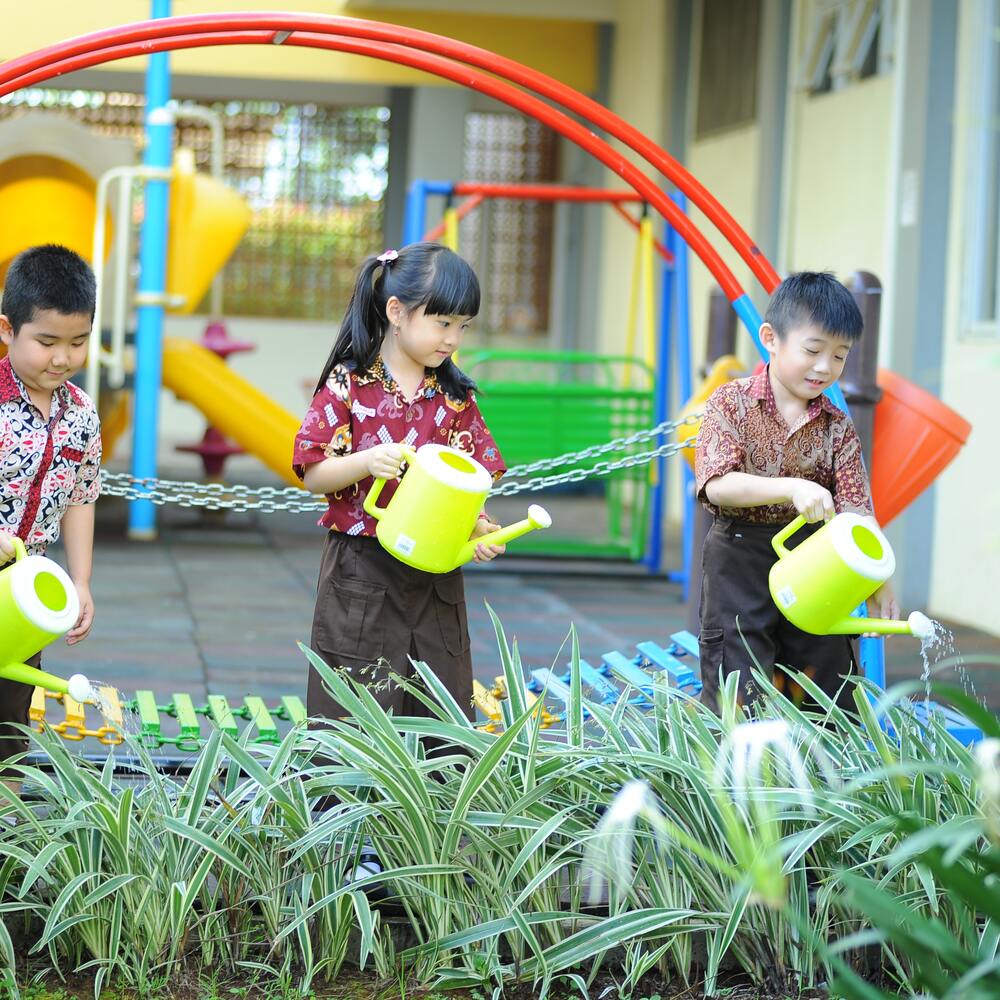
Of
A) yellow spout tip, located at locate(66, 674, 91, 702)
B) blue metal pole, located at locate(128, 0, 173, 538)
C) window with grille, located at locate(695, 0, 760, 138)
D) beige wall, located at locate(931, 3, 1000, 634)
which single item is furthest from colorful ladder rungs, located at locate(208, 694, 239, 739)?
window with grille, located at locate(695, 0, 760, 138)

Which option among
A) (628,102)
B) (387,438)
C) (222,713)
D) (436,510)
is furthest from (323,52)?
(436,510)

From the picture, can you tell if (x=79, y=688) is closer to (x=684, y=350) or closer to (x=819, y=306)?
(x=819, y=306)

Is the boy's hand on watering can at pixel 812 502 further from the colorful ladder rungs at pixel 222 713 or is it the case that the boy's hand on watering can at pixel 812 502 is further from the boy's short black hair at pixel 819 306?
the colorful ladder rungs at pixel 222 713

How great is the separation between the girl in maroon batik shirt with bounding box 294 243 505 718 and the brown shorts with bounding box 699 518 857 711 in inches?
17.5

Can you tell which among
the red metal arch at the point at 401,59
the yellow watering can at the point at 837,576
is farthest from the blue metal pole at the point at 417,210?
the yellow watering can at the point at 837,576

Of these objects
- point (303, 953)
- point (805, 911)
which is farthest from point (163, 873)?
point (805, 911)

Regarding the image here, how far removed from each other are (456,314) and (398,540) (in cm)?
44

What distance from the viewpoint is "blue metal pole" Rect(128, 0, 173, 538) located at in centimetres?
707

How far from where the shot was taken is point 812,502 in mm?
2557

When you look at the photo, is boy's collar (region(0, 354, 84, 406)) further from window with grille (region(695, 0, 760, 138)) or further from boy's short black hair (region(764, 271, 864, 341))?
window with grille (region(695, 0, 760, 138))

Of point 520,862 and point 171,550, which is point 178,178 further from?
point 520,862

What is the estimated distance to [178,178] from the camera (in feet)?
24.9

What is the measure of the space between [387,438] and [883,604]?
92 cm

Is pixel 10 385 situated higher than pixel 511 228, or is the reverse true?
pixel 511 228
